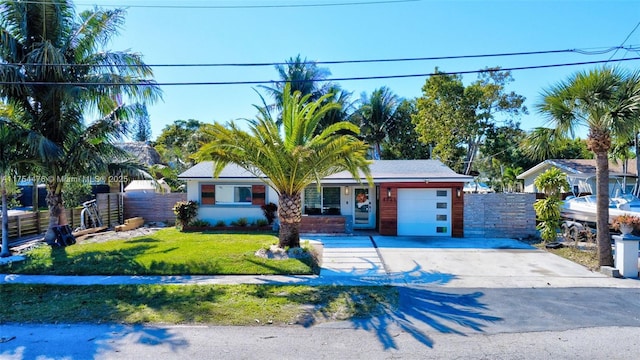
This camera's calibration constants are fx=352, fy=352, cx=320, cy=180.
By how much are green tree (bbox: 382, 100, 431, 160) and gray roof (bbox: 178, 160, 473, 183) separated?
1552cm

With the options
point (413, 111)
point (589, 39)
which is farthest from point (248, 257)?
point (413, 111)

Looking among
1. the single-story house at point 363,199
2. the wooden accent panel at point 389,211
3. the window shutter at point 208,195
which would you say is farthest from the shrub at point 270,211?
the wooden accent panel at point 389,211

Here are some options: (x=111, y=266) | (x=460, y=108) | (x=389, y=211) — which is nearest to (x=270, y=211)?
(x=389, y=211)

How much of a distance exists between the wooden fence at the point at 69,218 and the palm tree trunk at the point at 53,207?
93.0 inches

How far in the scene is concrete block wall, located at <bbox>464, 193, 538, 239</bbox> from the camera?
47.2 feet

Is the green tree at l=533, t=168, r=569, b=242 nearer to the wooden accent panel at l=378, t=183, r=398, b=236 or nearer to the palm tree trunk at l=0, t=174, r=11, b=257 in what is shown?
the wooden accent panel at l=378, t=183, r=398, b=236

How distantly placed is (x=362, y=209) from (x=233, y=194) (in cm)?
599

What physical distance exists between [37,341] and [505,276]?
31.2 ft

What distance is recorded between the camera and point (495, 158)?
31.2 m

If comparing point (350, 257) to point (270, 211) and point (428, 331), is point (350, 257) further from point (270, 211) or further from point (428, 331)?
point (270, 211)

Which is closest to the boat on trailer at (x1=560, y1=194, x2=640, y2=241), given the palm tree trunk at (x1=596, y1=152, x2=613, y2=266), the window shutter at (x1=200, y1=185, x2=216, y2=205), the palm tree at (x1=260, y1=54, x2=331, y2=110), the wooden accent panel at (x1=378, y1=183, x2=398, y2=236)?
the palm tree trunk at (x1=596, y1=152, x2=613, y2=266)

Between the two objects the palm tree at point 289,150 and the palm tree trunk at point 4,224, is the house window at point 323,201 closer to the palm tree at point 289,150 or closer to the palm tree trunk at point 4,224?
the palm tree at point 289,150

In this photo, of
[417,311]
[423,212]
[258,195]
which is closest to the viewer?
[417,311]

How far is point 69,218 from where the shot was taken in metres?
15.5
